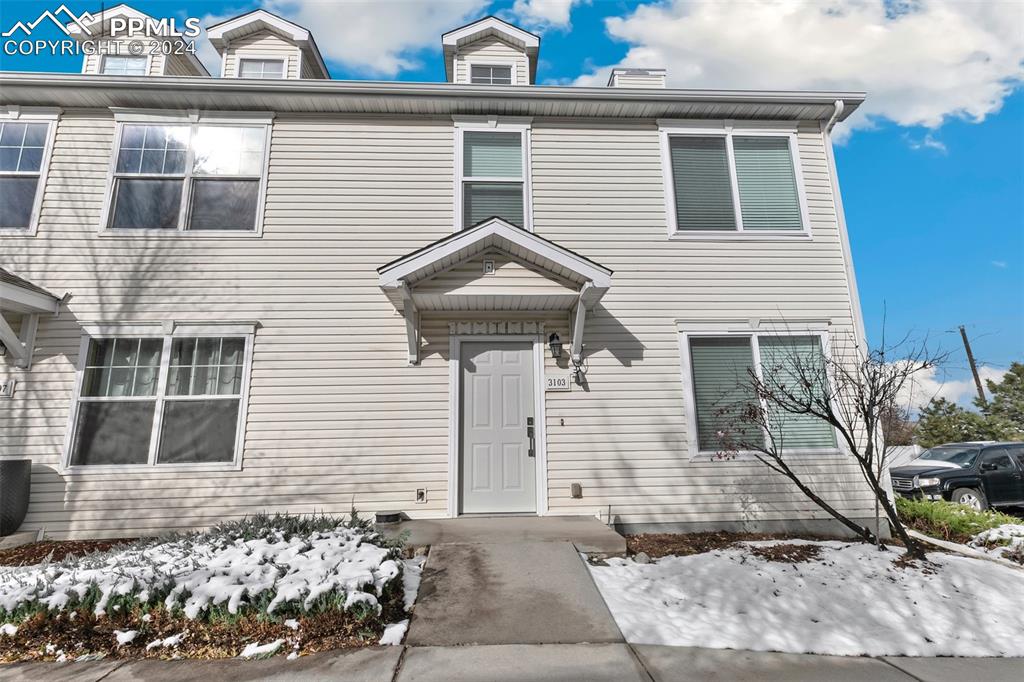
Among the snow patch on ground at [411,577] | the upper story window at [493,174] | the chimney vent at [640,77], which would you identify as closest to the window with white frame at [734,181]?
the chimney vent at [640,77]

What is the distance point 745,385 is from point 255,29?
373 inches

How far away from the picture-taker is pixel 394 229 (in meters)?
6.49

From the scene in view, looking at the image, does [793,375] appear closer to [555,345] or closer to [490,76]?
[555,345]

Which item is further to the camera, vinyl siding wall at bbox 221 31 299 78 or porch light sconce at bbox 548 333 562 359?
vinyl siding wall at bbox 221 31 299 78

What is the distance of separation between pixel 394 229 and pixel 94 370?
409 cm

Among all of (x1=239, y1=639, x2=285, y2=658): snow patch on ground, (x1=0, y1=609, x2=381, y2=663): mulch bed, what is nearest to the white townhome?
(x1=0, y1=609, x2=381, y2=663): mulch bed

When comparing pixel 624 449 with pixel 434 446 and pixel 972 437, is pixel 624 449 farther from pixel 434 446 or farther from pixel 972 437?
pixel 972 437

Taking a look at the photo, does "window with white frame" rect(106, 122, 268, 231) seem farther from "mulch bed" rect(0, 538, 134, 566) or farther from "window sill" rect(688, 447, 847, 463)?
"window sill" rect(688, 447, 847, 463)

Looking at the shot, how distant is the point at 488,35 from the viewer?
26.2 ft

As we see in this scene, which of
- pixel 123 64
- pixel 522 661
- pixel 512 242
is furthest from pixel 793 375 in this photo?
pixel 123 64

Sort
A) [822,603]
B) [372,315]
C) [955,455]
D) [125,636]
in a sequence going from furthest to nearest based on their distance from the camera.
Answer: [955,455], [372,315], [822,603], [125,636]

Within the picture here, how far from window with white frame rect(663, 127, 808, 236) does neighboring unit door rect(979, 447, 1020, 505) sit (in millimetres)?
6446

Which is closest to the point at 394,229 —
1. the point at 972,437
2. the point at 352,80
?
the point at 352,80

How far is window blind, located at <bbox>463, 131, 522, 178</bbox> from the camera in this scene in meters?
6.78
